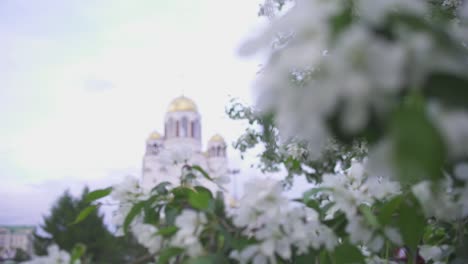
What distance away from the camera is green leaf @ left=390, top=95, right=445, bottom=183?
1.33 feet

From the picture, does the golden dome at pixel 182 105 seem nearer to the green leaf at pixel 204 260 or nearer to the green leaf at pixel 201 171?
the green leaf at pixel 201 171

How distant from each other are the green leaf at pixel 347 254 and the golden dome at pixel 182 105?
34.5 metres

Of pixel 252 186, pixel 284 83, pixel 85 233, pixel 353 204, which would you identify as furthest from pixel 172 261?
pixel 85 233

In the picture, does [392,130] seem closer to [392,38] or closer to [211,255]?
[392,38]

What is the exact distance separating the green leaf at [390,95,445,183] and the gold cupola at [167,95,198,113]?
35.0m

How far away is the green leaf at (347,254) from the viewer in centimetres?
99

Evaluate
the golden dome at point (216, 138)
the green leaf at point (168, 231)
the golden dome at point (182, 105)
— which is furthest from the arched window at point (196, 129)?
the green leaf at point (168, 231)

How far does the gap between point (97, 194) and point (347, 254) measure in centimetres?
68

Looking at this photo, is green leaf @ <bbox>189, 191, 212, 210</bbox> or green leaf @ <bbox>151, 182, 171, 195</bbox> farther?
green leaf @ <bbox>151, 182, 171, 195</bbox>

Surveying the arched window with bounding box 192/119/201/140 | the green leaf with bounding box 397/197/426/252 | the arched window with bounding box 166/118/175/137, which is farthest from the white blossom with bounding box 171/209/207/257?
the arched window with bounding box 192/119/201/140

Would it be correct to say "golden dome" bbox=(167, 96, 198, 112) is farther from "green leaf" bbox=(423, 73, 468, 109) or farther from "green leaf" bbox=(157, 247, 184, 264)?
"green leaf" bbox=(423, 73, 468, 109)

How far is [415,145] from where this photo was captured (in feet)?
1.35

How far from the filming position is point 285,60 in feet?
1.68

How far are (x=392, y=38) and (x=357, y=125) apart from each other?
13 cm
